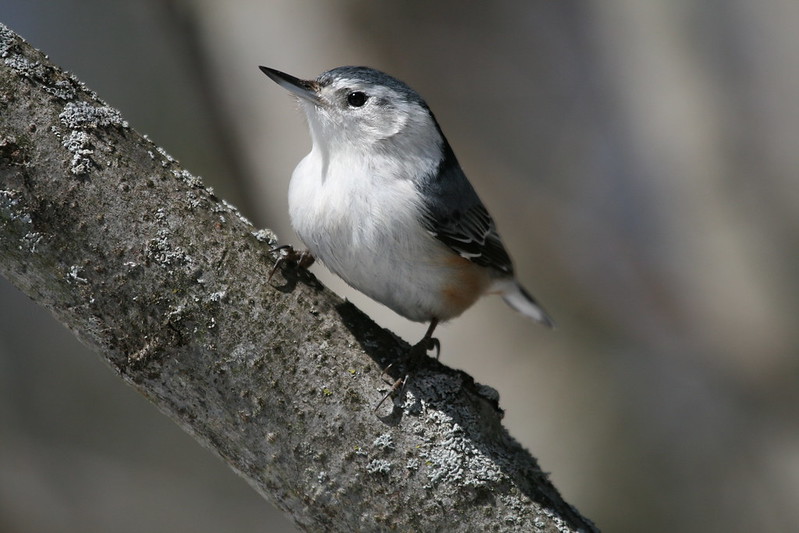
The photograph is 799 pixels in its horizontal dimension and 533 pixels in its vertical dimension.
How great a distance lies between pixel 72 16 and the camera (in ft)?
16.5

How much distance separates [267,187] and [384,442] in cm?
264

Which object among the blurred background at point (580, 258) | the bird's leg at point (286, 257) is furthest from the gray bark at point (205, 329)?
the blurred background at point (580, 258)

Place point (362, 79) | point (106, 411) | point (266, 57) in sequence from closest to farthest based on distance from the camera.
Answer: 1. point (362, 79)
2. point (266, 57)
3. point (106, 411)

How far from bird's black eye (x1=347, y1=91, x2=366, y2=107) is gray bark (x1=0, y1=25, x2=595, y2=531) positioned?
2.54ft

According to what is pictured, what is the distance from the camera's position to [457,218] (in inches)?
83.7

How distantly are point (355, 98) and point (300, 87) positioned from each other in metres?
0.17

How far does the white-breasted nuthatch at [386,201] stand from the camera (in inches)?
75.3

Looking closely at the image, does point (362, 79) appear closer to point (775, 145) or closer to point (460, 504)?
point (460, 504)

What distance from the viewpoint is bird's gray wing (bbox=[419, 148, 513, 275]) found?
2.03 metres

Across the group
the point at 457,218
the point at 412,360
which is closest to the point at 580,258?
the point at 457,218

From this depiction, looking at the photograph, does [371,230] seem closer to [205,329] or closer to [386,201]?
[386,201]

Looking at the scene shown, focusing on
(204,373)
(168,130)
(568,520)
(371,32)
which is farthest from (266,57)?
(568,520)

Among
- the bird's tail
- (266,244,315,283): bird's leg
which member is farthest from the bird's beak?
the bird's tail

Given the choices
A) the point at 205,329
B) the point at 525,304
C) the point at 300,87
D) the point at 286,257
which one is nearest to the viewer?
the point at 205,329
